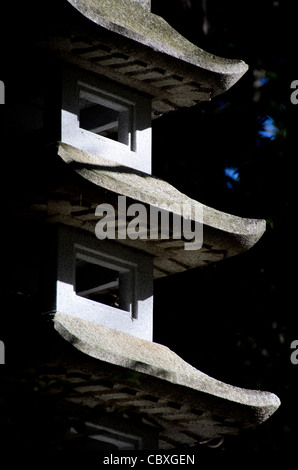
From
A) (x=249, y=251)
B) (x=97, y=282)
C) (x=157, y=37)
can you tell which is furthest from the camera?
(x=249, y=251)

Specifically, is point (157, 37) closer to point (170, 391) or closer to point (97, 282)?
point (97, 282)

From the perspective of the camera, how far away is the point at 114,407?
861cm

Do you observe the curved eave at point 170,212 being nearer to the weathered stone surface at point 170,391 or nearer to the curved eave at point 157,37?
the weathered stone surface at point 170,391

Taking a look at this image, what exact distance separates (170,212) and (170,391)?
1256 millimetres

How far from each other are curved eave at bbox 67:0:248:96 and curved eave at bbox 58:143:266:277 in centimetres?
90

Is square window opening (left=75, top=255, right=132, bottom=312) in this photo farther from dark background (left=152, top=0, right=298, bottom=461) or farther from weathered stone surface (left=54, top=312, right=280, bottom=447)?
dark background (left=152, top=0, right=298, bottom=461)

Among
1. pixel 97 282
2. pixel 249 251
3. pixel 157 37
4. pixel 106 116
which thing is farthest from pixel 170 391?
pixel 249 251

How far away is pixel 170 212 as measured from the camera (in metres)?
8.69

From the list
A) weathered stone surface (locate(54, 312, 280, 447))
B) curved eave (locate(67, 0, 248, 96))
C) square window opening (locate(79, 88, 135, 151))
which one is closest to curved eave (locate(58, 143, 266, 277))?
square window opening (locate(79, 88, 135, 151))

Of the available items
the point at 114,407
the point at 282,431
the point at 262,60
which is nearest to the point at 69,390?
the point at 114,407

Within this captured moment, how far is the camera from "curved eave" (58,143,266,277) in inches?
331

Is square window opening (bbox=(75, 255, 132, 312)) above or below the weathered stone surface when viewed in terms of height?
above

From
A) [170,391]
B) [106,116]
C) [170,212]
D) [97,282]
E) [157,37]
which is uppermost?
[157,37]

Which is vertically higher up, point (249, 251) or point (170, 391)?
point (249, 251)
